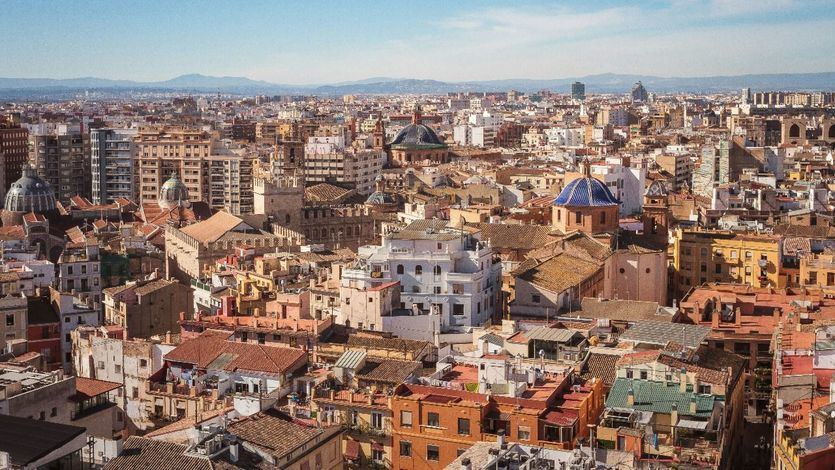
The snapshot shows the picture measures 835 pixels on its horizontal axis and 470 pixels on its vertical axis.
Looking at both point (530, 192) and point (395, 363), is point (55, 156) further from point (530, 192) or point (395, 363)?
point (395, 363)

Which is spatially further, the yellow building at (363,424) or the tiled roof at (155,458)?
the yellow building at (363,424)

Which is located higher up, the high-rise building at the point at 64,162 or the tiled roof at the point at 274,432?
the high-rise building at the point at 64,162

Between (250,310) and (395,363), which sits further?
(250,310)

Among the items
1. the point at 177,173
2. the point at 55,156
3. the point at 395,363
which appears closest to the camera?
the point at 395,363

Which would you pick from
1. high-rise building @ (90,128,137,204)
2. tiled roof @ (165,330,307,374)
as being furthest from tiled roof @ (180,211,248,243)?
high-rise building @ (90,128,137,204)

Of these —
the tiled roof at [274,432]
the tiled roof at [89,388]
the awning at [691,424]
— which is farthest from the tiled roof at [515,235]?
the tiled roof at [274,432]

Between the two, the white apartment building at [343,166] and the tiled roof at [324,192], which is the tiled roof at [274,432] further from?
the white apartment building at [343,166]

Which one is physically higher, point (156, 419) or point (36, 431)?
point (36, 431)

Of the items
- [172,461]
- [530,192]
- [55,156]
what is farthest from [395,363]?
[55,156]
